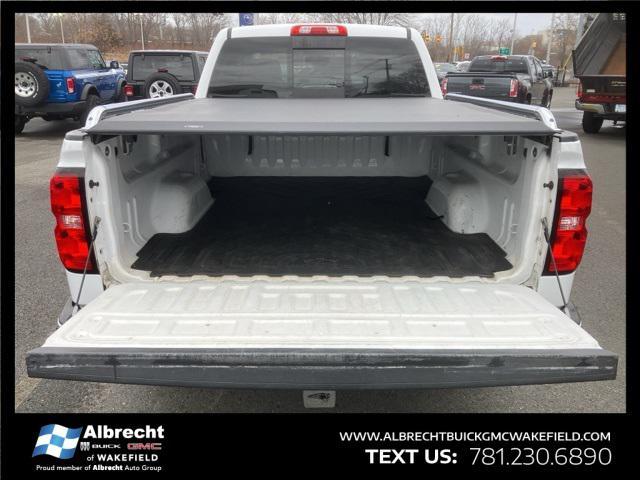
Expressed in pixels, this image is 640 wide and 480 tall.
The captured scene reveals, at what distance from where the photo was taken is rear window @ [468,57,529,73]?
61.1ft

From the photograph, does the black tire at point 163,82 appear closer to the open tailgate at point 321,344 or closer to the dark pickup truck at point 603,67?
the dark pickup truck at point 603,67

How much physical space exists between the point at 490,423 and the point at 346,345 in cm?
137

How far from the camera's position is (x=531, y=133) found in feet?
8.10

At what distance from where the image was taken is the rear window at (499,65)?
61.1 ft

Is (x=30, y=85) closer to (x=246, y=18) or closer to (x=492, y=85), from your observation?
(x=246, y=18)

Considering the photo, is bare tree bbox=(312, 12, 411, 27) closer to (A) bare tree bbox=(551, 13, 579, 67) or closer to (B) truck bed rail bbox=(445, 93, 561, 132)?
(A) bare tree bbox=(551, 13, 579, 67)

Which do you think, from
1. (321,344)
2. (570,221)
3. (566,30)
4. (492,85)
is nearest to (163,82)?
(492,85)

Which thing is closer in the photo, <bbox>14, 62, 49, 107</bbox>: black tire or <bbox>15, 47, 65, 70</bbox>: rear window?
<bbox>14, 62, 49, 107</bbox>: black tire

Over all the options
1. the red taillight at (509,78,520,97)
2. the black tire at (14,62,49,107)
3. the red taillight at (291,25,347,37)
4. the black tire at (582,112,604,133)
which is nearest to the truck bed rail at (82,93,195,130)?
the red taillight at (291,25,347,37)

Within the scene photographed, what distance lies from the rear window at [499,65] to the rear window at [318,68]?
1500cm

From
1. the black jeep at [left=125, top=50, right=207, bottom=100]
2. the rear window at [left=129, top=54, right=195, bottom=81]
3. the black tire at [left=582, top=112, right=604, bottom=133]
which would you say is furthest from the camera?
the rear window at [left=129, top=54, right=195, bottom=81]

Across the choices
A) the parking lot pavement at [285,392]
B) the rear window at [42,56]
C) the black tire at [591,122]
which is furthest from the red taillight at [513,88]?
the rear window at [42,56]

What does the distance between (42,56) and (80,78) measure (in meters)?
0.95

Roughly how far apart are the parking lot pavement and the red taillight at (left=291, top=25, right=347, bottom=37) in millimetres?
3055
